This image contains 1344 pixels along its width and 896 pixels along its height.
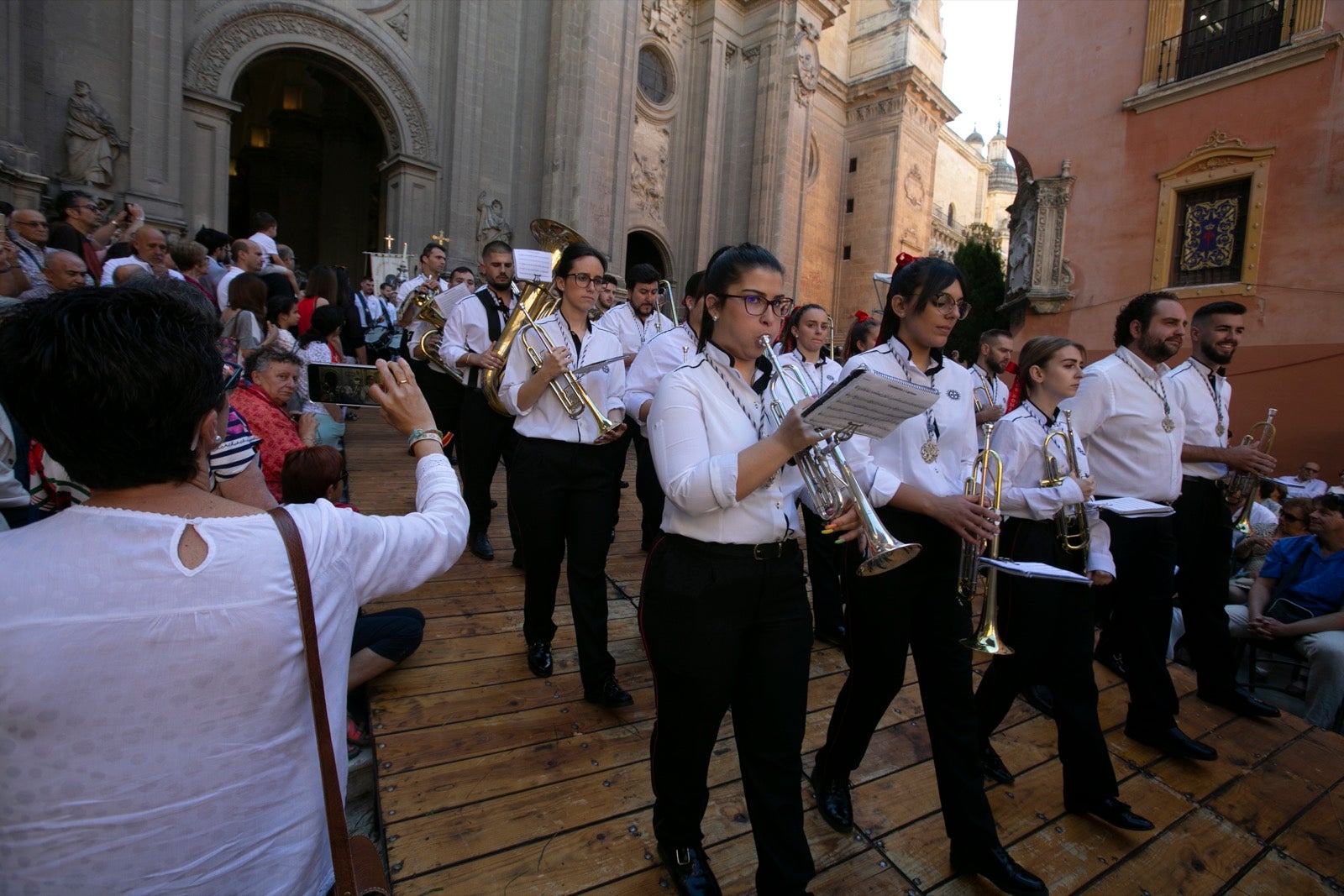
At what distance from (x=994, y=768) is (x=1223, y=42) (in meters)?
14.6

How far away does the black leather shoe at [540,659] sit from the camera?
149 inches

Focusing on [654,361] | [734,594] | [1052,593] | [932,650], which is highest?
[654,361]

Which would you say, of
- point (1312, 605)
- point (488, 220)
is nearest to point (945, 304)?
point (1312, 605)

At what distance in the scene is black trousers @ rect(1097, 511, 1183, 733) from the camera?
3650mm

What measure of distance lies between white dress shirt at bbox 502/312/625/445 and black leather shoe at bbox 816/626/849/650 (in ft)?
6.84

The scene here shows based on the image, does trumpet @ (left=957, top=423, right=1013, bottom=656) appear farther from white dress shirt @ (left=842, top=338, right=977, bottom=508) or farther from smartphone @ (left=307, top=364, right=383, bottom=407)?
smartphone @ (left=307, top=364, right=383, bottom=407)

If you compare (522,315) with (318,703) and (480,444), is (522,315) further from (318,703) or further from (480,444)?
(318,703)

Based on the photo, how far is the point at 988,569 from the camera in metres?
3.05

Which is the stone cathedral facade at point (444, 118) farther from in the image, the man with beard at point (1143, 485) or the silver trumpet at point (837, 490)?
the man with beard at point (1143, 485)

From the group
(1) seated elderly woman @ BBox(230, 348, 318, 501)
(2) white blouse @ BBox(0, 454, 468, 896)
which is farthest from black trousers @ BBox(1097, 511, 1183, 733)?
(1) seated elderly woman @ BBox(230, 348, 318, 501)

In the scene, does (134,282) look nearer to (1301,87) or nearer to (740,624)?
(740,624)

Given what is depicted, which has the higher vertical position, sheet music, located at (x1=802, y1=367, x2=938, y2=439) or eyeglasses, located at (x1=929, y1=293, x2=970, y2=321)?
eyeglasses, located at (x1=929, y1=293, x2=970, y2=321)

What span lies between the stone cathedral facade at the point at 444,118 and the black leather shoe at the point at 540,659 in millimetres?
10845

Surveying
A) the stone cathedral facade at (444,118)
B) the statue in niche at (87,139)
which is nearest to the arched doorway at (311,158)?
the stone cathedral facade at (444,118)
